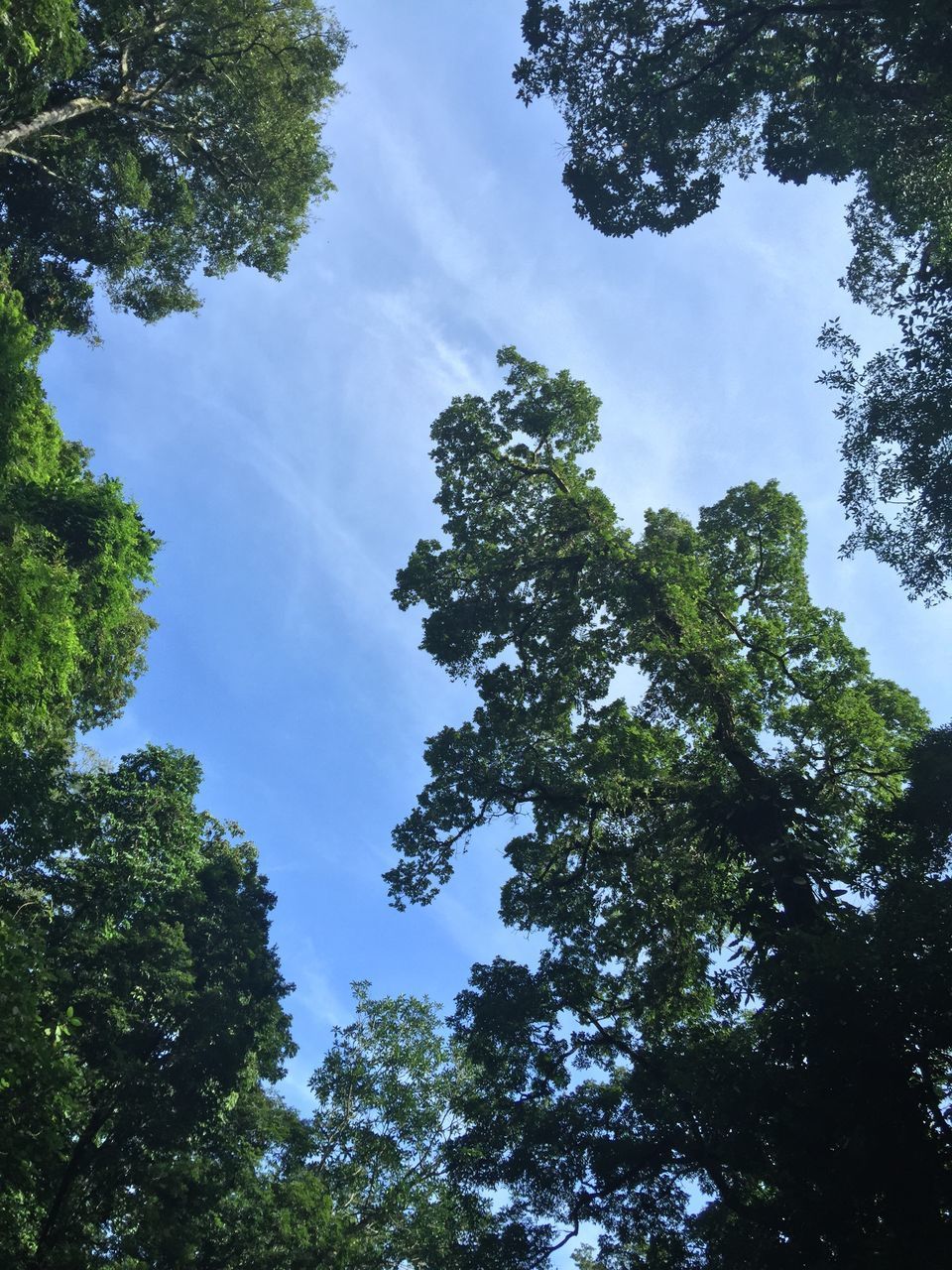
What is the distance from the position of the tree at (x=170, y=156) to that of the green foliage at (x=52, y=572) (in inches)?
216

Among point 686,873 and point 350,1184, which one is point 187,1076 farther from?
point 686,873

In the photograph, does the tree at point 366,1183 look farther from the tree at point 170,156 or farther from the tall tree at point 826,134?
the tree at point 170,156

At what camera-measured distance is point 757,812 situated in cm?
1462

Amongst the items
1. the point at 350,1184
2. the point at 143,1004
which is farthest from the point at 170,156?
the point at 350,1184

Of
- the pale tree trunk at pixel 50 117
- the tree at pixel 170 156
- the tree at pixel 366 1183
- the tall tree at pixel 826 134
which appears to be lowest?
the tree at pixel 366 1183

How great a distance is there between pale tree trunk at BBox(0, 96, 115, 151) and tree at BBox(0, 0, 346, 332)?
0.44 ft

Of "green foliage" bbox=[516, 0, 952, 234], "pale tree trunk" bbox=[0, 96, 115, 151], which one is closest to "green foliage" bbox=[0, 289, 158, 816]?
"pale tree trunk" bbox=[0, 96, 115, 151]

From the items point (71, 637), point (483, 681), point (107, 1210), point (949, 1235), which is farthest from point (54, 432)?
point (949, 1235)

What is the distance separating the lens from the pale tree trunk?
18.2 metres

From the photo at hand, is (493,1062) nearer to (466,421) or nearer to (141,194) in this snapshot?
(466,421)

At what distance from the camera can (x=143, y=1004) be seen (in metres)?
20.5

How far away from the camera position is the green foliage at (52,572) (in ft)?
53.5

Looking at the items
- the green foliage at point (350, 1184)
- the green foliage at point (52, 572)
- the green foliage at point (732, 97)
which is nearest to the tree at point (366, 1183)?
the green foliage at point (350, 1184)

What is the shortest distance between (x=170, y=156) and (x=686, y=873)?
88.6 feet
